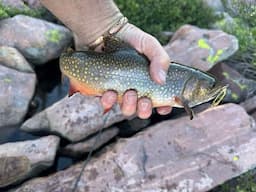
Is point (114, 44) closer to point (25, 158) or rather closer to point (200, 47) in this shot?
point (25, 158)

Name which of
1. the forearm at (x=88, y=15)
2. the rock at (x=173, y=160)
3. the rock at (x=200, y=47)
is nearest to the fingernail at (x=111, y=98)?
the forearm at (x=88, y=15)

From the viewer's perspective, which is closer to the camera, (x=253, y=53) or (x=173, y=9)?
(x=253, y=53)

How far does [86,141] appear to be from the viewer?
4.55 metres

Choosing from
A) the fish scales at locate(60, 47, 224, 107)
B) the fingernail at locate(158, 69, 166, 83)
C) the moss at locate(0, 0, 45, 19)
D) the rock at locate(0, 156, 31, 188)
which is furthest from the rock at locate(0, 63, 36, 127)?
the fingernail at locate(158, 69, 166, 83)

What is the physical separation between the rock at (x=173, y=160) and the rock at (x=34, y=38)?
138cm

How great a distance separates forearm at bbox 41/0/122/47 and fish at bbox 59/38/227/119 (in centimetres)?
45

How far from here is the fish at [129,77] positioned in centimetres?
296

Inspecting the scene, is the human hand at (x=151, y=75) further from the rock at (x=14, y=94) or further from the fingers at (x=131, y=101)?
the rock at (x=14, y=94)

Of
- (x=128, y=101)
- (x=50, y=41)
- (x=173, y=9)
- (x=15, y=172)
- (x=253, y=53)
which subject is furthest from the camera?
(x=173, y=9)

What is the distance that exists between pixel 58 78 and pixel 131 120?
1.02m

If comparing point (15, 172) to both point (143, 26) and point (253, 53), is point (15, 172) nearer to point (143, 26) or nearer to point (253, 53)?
point (143, 26)

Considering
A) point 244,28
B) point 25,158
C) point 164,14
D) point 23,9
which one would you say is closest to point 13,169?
point 25,158

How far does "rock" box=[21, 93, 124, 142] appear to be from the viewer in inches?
177

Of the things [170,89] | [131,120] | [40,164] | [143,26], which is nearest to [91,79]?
[170,89]
